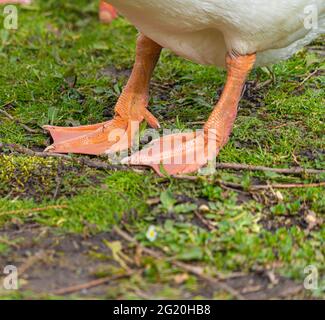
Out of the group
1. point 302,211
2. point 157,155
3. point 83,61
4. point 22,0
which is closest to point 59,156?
point 157,155

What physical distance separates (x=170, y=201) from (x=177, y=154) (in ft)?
1.60

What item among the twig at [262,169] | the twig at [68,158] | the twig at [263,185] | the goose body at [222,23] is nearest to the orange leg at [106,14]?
the goose body at [222,23]

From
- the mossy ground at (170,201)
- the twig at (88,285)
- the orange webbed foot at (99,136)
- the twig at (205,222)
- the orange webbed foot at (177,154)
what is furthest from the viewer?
the orange webbed foot at (99,136)

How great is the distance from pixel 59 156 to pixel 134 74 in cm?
81

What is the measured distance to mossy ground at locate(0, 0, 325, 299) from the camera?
9.73ft

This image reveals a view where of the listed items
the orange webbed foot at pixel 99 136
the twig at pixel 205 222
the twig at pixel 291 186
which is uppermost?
the orange webbed foot at pixel 99 136

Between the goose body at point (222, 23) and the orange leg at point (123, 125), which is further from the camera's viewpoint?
the orange leg at point (123, 125)

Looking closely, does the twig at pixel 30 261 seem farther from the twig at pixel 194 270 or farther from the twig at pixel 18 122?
the twig at pixel 18 122

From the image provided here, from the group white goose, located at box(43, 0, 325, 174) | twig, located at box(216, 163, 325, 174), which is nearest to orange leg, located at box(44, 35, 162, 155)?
white goose, located at box(43, 0, 325, 174)

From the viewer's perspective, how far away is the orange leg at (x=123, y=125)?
402 centimetres

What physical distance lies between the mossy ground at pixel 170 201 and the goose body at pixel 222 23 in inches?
21.1

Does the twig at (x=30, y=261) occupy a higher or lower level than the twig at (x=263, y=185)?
lower

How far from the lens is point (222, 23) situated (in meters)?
3.67

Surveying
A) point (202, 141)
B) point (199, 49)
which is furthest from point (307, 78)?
point (202, 141)
